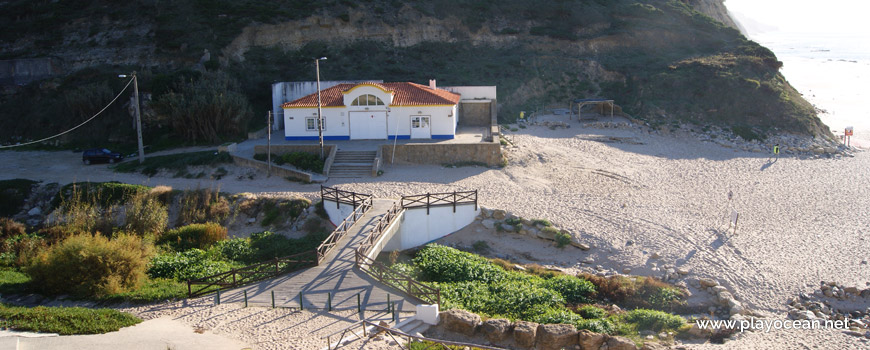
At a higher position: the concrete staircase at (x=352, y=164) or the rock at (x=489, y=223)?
the concrete staircase at (x=352, y=164)

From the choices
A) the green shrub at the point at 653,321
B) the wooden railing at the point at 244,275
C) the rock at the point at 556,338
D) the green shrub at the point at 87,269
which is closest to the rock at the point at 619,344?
the rock at the point at 556,338

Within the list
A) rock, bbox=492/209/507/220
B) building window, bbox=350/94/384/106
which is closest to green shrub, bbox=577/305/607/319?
rock, bbox=492/209/507/220

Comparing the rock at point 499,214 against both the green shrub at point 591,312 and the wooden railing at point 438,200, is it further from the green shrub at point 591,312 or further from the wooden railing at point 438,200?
the green shrub at point 591,312

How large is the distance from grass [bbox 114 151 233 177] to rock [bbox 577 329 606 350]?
23978 mm

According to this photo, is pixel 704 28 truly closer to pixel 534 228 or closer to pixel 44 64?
pixel 534 228

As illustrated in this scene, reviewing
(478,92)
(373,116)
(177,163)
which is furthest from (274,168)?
(478,92)

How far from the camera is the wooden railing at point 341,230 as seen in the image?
17.5 m

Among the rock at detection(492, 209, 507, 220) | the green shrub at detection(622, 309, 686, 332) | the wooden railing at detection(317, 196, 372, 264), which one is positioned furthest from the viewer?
the rock at detection(492, 209, 507, 220)

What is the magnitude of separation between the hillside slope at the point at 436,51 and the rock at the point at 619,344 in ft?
103

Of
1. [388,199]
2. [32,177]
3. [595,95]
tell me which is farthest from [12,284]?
[595,95]

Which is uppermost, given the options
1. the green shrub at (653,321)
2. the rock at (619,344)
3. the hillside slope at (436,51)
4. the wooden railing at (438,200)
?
the hillside slope at (436,51)

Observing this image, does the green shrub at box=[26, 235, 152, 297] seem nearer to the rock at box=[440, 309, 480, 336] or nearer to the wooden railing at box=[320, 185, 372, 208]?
the wooden railing at box=[320, 185, 372, 208]

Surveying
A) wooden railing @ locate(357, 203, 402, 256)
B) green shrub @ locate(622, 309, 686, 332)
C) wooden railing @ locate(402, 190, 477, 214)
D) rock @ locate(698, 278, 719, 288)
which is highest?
wooden railing @ locate(402, 190, 477, 214)

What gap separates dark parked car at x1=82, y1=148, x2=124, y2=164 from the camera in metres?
Result: 33.4
